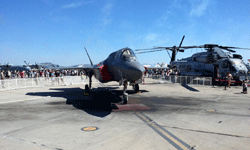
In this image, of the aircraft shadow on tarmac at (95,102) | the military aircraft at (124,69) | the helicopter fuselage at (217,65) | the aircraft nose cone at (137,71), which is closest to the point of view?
the aircraft shadow on tarmac at (95,102)

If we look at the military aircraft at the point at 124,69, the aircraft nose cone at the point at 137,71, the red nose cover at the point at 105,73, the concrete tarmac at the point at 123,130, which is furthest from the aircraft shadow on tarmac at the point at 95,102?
the aircraft nose cone at the point at 137,71

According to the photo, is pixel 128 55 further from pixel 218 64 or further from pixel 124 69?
pixel 218 64

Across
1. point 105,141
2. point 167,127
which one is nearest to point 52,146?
point 105,141

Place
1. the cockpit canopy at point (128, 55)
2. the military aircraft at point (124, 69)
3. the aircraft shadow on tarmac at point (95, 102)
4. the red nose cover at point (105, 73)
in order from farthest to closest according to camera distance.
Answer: the red nose cover at point (105, 73), the cockpit canopy at point (128, 55), the military aircraft at point (124, 69), the aircraft shadow on tarmac at point (95, 102)

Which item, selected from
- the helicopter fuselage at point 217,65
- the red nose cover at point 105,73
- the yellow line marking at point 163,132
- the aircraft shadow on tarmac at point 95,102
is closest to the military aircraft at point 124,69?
the red nose cover at point 105,73

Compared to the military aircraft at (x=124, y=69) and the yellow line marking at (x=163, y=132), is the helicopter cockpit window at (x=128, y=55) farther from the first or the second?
the yellow line marking at (x=163, y=132)

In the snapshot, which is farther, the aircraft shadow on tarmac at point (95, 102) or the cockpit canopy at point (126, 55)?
the cockpit canopy at point (126, 55)

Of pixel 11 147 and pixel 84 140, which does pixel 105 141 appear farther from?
pixel 11 147

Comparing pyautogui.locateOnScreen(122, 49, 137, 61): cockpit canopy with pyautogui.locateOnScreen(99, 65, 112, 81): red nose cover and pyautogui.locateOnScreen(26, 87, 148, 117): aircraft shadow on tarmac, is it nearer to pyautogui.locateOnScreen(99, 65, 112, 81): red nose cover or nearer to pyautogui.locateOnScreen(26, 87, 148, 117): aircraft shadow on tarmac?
pyautogui.locateOnScreen(99, 65, 112, 81): red nose cover

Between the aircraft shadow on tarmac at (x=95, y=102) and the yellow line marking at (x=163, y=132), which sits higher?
the aircraft shadow on tarmac at (x=95, y=102)

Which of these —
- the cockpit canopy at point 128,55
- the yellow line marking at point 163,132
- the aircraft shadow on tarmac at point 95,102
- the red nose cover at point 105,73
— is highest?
the cockpit canopy at point 128,55

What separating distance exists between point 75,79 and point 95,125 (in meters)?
22.8

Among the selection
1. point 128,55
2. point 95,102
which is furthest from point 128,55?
point 95,102

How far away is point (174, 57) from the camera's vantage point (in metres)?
35.7
